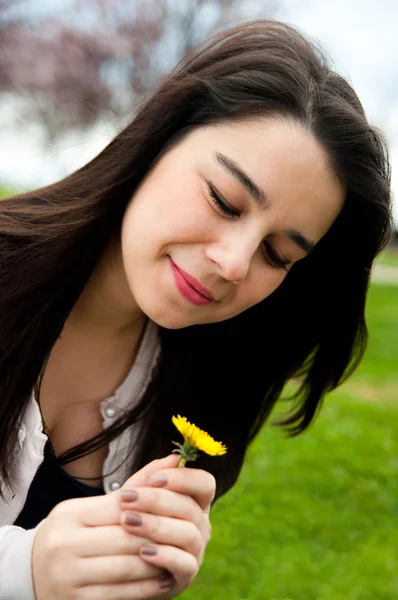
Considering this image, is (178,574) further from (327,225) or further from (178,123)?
(178,123)

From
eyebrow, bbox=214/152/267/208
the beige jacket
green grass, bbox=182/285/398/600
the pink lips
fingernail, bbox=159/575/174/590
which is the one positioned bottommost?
green grass, bbox=182/285/398/600

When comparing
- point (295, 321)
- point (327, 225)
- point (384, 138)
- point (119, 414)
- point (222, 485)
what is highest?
point (384, 138)

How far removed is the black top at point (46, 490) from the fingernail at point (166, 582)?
785 millimetres

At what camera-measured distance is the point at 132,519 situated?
1.33 m

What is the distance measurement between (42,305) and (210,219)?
0.51m

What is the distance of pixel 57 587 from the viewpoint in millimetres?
1410

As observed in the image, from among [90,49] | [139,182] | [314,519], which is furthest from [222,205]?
[90,49]

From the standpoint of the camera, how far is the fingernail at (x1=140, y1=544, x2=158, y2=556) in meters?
1.36

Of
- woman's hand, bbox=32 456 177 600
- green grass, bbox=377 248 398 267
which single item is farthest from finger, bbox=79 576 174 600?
green grass, bbox=377 248 398 267

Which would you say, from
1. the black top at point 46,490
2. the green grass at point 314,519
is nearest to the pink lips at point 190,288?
the black top at point 46,490

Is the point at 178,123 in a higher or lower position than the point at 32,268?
higher

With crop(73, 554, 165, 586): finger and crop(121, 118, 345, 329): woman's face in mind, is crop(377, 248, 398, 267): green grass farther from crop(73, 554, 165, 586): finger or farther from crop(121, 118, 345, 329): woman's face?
crop(73, 554, 165, 586): finger

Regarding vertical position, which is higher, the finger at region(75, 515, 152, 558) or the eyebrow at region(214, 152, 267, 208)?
the eyebrow at region(214, 152, 267, 208)

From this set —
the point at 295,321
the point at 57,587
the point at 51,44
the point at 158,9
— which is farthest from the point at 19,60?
the point at 57,587
